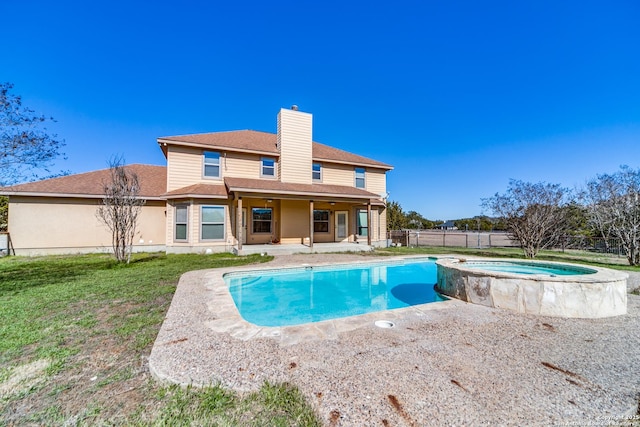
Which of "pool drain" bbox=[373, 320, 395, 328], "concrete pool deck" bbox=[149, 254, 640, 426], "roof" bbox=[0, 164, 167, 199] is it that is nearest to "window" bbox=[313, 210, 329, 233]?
"roof" bbox=[0, 164, 167, 199]

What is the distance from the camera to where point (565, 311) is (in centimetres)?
471

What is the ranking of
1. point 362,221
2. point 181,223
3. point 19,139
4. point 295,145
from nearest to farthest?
1. point 19,139
2. point 181,223
3. point 295,145
4. point 362,221

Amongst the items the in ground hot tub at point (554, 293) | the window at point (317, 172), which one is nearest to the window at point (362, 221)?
the window at point (317, 172)

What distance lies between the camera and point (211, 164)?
46.7 feet

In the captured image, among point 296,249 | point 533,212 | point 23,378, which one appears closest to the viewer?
point 23,378

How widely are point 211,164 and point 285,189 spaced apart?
4535mm

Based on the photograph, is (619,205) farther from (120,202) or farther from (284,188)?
(120,202)

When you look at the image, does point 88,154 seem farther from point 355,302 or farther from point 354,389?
point 354,389

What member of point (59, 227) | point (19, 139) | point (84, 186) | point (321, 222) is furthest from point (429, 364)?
point (84, 186)

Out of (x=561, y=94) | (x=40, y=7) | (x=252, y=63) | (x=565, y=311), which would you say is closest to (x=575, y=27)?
(x=561, y=94)

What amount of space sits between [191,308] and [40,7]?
13.1 metres

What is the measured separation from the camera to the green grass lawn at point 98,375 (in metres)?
2.11

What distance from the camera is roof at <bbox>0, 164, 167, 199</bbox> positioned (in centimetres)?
1205

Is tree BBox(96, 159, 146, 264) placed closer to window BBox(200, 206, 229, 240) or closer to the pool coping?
window BBox(200, 206, 229, 240)
